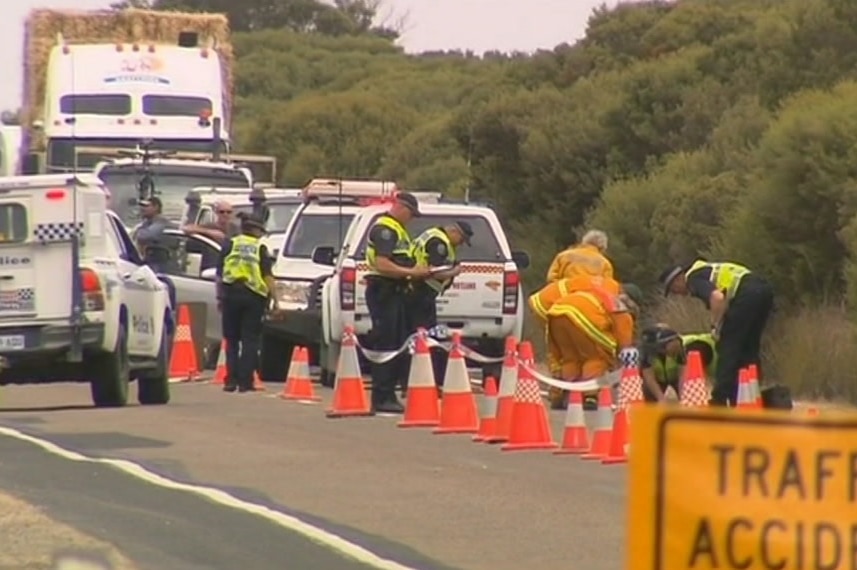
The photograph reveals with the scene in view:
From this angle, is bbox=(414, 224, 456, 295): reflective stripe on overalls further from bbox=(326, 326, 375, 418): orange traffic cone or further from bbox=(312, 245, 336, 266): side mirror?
bbox=(312, 245, 336, 266): side mirror

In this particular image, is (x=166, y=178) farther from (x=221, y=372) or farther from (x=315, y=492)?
(x=315, y=492)

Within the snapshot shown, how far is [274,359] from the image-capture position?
2502 cm

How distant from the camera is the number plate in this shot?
18281mm

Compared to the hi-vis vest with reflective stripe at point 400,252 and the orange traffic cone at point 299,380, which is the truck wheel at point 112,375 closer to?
the orange traffic cone at point 299,380

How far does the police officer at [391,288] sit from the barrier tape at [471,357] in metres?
0.10

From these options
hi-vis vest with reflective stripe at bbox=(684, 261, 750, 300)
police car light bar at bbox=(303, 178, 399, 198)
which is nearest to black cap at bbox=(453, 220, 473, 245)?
police car light bar at bbox=(303, 178, 399, 198)

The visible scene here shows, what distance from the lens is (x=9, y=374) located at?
763 inches

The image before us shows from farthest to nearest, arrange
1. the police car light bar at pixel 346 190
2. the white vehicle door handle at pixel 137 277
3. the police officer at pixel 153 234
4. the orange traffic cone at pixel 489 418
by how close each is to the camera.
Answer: the police car light bar at pixel 346 190 → the police officer at pixel 153 234 → the white vehicle door handle at pixel 137 277 → the orange traffic cone at pixel 489 418

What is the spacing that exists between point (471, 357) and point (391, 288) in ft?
4.10

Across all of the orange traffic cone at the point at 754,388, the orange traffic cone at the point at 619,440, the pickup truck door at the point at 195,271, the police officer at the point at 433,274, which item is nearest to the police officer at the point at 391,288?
the police officer at the point at 433,274

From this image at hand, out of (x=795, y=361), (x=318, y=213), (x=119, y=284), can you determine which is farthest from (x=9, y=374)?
(x=795, y=361)

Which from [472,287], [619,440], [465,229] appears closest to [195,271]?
[472,287]

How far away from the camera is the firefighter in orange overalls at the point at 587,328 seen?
62.4 ft

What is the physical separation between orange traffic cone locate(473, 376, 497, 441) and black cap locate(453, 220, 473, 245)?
2.97 metres
